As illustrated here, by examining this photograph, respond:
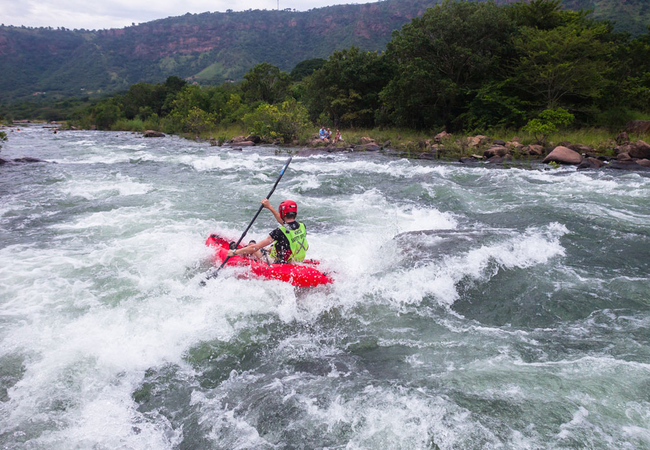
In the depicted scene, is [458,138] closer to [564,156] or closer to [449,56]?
[449,56]

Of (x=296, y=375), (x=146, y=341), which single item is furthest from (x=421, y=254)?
(x=146, y=341)

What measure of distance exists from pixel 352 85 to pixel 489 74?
31.0 ft

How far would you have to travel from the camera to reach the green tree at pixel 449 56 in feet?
63.5

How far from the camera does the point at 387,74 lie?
25.9 metres

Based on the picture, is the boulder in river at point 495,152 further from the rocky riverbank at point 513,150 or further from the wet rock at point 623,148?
the wet rock at point 623,148

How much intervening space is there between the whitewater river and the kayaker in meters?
0.44

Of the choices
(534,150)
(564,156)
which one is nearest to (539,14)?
(534,150)

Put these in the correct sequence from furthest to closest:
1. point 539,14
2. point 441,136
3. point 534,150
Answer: point 539,14, point 441,136, point 534,150

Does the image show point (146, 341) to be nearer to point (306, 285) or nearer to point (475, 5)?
point (306, 285)

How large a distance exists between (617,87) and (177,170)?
2106 centimetres

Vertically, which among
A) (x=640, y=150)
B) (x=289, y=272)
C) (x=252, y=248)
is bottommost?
(x=640, y=150)

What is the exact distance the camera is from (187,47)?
180500mm

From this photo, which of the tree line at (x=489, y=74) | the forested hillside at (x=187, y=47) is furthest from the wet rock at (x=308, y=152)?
the forested hillside at (x=187, y=47)

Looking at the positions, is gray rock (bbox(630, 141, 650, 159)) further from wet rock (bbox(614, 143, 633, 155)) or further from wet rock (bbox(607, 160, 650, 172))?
wet rock (bbox(607, 160, 650, 172))
